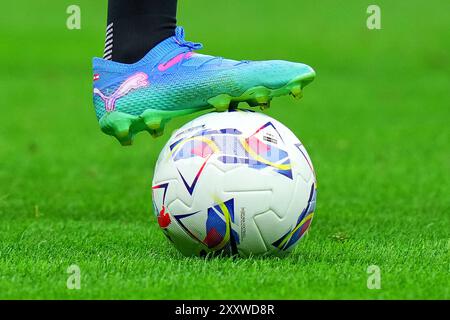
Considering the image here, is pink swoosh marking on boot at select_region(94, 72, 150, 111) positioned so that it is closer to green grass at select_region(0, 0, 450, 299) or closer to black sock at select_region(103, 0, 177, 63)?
black sock at select_region(103, 0, 177, 63)

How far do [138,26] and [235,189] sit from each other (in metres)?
1.30

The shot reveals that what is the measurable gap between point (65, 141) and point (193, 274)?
24.8 feet

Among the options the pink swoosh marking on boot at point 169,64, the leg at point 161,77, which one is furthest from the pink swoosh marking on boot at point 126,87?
the pink swoosh marking on boot at point 169,64

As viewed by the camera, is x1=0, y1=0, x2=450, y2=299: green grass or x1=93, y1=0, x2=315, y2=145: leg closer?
x1=0, y1=0, x2=450, y2=299: green grass

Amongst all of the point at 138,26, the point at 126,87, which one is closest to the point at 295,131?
the point at 138,26

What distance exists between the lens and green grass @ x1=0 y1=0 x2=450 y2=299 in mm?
5148

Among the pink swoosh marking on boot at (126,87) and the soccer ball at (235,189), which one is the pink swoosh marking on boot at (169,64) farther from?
the soccer ball at (235,189)

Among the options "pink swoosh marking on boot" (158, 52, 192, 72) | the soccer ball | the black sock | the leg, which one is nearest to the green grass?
the soccer ball

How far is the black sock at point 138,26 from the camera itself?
6.15 meters

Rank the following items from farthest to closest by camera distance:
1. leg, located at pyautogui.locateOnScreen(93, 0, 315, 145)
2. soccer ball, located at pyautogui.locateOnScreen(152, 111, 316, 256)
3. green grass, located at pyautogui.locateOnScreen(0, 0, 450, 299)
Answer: leg, located at pyautogui.locateOnScreen(93, 0, 315, 145)
soccer ball, located at pyautogui.locateOnScreen(152, 111, 316, 256)
green grass, located at pyautogui.locateOnScreen(0, 0, 450, 299)

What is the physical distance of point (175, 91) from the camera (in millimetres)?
6000

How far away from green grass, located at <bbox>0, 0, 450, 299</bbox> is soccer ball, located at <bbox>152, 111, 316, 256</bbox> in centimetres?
15

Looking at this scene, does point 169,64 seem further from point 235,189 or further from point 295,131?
point 295,131

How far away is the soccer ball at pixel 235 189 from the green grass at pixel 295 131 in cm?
15
